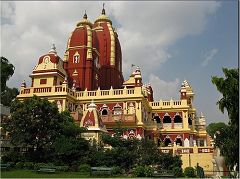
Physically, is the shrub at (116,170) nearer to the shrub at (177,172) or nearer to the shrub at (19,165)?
the shrub at (177,172)

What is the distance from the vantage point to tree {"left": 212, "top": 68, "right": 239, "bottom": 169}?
15.1m

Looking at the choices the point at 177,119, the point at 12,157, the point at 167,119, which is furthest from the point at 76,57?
the point at 12,157

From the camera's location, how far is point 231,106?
15367 millimetres

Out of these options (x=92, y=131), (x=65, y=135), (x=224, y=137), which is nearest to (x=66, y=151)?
(x=65, y=135)

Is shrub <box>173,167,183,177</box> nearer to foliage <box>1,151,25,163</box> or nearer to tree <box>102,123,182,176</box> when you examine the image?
tree <box>102,123,182,176</box>

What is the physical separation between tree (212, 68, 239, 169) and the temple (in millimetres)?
11733

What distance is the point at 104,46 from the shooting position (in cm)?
4391

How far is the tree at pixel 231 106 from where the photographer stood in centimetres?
1512

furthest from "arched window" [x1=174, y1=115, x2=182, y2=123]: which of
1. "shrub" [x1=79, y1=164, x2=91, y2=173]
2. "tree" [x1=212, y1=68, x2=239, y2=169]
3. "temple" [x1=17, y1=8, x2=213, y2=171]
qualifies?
"tree" [x1=212, y1=68, x2=239, y2=169]

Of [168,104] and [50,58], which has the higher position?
[50,58]

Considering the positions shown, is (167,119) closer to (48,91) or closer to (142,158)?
(48,91)

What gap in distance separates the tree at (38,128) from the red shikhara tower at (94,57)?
12139 millimetres

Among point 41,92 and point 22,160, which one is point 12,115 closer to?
point 22,160

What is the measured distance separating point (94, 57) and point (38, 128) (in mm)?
17293
